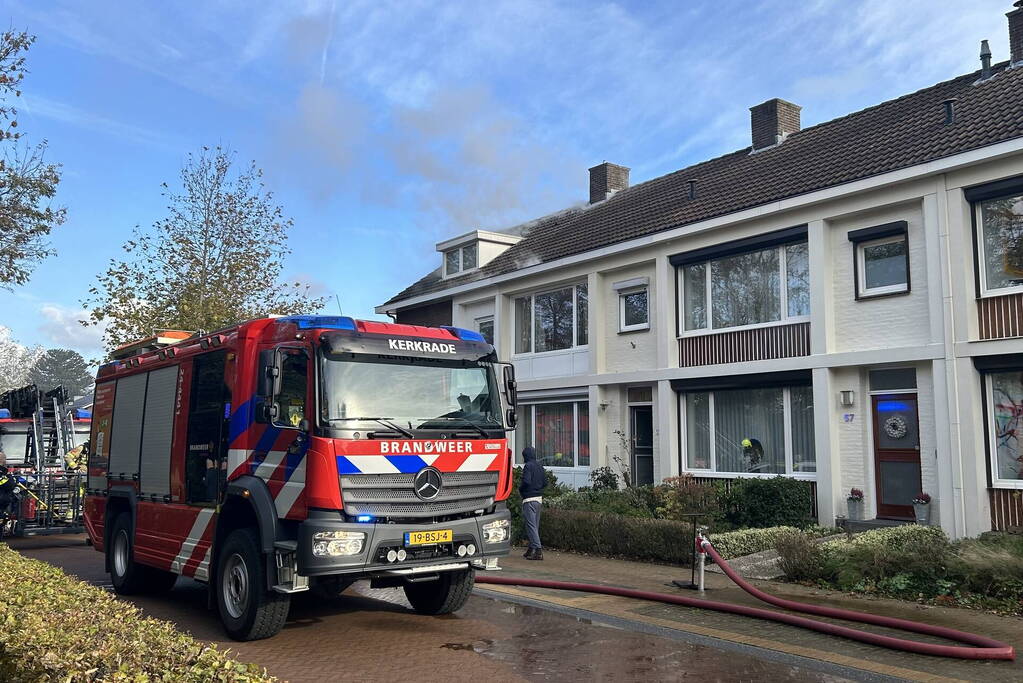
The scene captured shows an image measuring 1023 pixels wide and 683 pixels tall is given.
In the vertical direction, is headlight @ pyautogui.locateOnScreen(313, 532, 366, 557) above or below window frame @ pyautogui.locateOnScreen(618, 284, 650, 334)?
below

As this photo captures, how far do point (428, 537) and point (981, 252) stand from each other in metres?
10.0

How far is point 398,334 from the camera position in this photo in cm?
841

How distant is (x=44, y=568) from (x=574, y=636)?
16.0ft

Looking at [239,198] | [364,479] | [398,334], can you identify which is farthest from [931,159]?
[239,198]

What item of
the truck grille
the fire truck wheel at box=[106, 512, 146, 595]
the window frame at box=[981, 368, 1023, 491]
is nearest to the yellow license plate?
the truck grille

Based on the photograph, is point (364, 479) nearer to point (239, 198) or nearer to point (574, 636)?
point (574, 636)

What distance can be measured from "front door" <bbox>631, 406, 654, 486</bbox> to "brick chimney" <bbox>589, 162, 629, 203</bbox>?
844cm

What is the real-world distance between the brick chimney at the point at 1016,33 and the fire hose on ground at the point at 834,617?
40.2 ft

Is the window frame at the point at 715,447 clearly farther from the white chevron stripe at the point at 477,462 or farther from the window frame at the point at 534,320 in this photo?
the white chevron stripe at the point at 477,462

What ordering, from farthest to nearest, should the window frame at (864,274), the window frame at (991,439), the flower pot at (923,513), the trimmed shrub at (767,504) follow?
1. the window frame at (864,274)
2. the trimmed shrub at (767,504)
3. the flower pot at (923,513)
4. the window frame at (991,439)

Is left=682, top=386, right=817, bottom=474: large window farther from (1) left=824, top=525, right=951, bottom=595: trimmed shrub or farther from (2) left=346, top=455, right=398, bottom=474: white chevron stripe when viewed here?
(2) left=346, top=455, right=398, bottom=474: white chevron stripe

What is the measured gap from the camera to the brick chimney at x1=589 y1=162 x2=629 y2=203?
25.2 metres

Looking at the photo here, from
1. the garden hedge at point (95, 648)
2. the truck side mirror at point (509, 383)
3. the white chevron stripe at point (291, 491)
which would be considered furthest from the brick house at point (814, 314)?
the garden hedge at point (95, 648)

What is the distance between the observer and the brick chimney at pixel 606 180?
25219 mm
